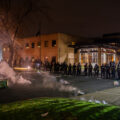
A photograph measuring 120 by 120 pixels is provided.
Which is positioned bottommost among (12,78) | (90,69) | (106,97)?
(106,97)

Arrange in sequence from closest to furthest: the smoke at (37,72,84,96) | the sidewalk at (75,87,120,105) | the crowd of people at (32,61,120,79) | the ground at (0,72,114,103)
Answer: the sidewalk at (75,87,120,105) < the ground at (0,72,114,103) < the smoke at (37,72,84,96) < the crowd of people at (32,61,120,79)

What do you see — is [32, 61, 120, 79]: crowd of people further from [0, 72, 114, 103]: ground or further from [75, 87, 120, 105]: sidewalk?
[75, 87, 120, 105]: sidewalk

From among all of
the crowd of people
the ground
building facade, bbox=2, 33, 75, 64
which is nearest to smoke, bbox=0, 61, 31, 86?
the ground

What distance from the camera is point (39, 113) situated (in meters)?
5.13

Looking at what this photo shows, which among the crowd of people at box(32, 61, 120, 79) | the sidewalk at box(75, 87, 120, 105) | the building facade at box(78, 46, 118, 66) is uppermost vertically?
the building facade at box(78, 46, 118, 66)

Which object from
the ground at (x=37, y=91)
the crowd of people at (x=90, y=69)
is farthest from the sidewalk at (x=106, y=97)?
the crowd of people at (x=90, y=69)

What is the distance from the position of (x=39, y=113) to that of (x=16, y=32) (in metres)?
25.1

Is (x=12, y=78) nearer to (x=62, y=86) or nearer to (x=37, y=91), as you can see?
(x=62, y=86)

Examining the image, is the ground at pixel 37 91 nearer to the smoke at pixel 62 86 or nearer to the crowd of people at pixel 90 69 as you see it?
the smoke at pixel 62 86

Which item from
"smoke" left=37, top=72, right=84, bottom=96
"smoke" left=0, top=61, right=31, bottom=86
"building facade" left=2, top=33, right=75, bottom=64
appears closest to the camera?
"smoke" left=37, top=72, right=84, bottom=96

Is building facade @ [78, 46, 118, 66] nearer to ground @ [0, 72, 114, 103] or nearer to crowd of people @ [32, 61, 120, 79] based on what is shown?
crowd of people @ [32, 61, 120, 79]

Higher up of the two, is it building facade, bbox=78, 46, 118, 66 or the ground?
building facade, bbox=78, 46, 118, 66

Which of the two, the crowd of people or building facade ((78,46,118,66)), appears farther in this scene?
building facade ((78,46,118,66))

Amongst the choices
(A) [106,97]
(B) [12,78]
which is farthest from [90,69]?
(A) [106,97]
